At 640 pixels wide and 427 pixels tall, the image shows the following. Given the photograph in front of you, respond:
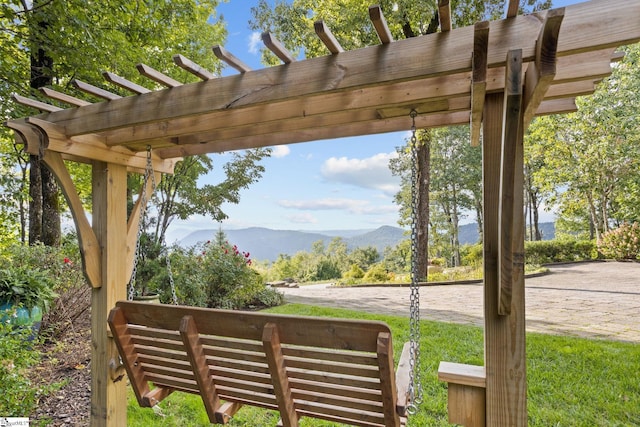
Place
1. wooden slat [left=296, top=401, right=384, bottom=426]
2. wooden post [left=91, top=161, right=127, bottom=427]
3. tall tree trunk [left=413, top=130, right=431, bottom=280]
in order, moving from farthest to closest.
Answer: tall tree trunk [left=413, top=130, right=431, bottom=280] < wooden post [left=91, top=161, right=127, bottom=427] < wooden slat [left=296, top=401, right=384, bottom=426]

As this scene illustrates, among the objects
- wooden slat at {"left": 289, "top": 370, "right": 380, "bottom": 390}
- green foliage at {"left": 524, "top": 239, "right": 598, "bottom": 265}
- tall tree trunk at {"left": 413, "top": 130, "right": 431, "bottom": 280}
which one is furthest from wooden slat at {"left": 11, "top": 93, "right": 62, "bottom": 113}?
green foliage at {"left": 524, "top": 239, "right": 598, "bottom": 265}

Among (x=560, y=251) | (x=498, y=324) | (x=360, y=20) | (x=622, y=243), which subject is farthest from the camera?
(x=560, y=251)

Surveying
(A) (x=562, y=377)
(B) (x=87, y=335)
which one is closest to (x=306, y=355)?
(A) (x=562, y=377)

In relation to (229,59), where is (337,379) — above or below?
below

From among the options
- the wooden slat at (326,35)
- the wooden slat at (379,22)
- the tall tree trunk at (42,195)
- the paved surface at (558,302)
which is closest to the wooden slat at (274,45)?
the wooden slat at (326,35)

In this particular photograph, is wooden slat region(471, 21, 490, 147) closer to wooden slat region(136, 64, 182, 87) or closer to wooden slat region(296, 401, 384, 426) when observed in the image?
wooden slat region(136, 64, 182, 87)

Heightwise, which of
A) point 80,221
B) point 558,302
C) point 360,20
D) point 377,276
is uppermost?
point 360,20

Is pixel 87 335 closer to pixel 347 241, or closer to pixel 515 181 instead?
pixel 515 181

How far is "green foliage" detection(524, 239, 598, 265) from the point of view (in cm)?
1157

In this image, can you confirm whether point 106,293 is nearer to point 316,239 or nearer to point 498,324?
point 498,324

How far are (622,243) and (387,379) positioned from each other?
40.0ft

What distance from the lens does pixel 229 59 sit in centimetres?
140

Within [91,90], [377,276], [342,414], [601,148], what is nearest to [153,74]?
[91,90]

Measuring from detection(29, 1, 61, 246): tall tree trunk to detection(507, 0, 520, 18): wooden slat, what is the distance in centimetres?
634
